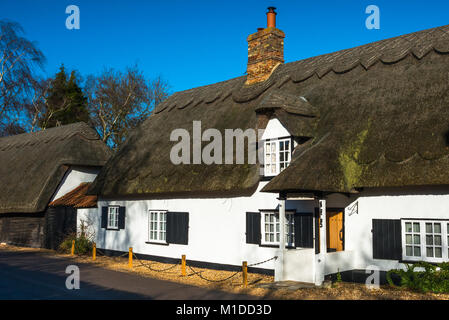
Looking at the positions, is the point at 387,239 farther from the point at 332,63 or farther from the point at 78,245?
the point at 78,245

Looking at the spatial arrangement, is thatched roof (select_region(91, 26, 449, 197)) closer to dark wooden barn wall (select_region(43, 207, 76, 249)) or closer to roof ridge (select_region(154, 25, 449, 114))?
roof ridge (select_region(154, 25, 449, 114))

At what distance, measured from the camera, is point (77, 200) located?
69.6 ft

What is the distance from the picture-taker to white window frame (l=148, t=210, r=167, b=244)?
1712cm

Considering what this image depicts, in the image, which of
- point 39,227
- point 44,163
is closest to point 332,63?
point 44,163

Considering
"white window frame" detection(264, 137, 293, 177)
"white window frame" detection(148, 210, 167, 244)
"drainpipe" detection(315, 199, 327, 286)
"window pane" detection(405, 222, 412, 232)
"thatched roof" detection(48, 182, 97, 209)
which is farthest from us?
"thatched roof" detection(48, 182, 97, 209)

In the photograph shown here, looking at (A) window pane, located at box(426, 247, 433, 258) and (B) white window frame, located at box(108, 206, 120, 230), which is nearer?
(A) window pane, located at box(426, 247, 433, 258)

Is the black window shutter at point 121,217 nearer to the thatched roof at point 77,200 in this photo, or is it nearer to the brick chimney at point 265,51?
the thatched roof at point 77,200

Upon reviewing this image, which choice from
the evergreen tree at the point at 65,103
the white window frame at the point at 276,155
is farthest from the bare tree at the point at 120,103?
the white window frame at the point at 276,155

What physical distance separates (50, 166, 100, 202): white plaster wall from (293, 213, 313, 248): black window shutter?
13.8 m

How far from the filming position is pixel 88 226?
68.7 ft

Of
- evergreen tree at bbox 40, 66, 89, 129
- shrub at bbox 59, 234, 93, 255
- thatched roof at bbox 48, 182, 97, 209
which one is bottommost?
shrub at bbox 59, 234, 93, 255

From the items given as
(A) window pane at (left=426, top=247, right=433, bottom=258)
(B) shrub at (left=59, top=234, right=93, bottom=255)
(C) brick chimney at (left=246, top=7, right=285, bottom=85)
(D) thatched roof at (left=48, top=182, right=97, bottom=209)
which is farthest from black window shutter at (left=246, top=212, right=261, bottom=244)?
(D) thatched roof at (left=48, top=182, right=97, bottom=209)

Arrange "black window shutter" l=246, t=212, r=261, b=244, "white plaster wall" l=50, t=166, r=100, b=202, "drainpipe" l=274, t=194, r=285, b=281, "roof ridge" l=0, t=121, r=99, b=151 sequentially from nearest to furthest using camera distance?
"drainpipe" l=274, t=194, r=285, b=281, "black window shutter" l=246, t=212, r=261, b=244, "white plaster wall" l=50, t=166, r=100, b=202, "roof ridge" l=0, t=121, r=99, b=151

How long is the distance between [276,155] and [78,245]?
1074 cm
